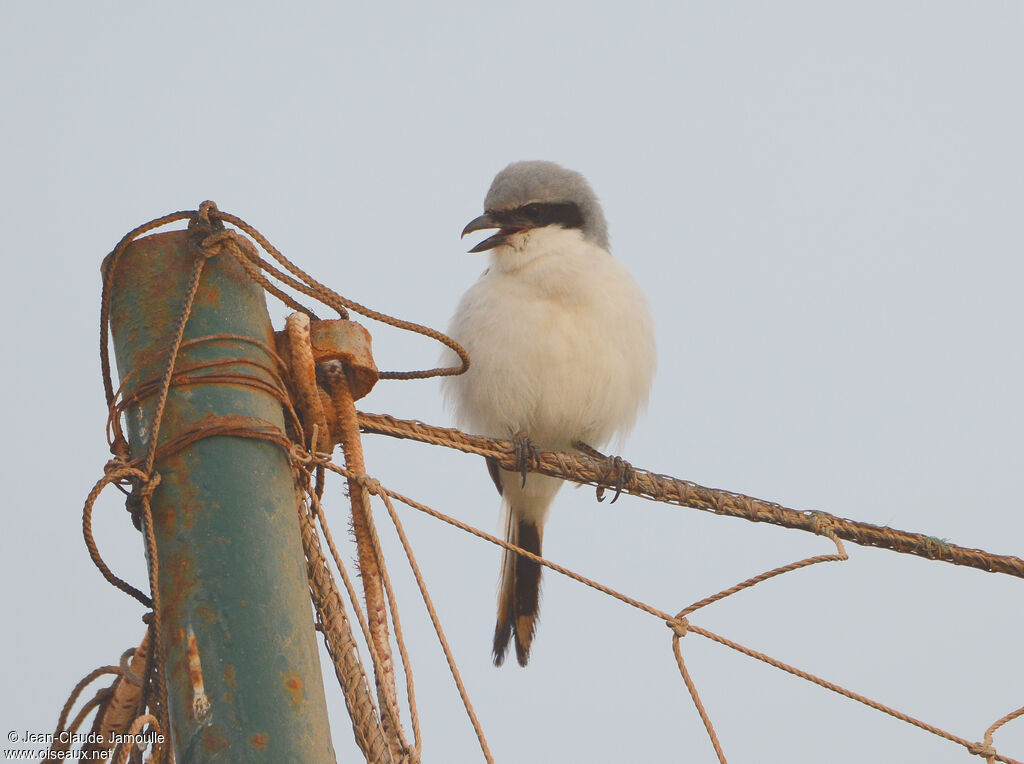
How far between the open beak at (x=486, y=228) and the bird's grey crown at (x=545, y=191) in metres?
0.07

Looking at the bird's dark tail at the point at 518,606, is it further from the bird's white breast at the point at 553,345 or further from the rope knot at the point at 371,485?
the rope knot at the point at 371,485

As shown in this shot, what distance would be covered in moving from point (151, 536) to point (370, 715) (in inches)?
19.3

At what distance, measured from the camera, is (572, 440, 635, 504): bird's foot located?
3139 mm

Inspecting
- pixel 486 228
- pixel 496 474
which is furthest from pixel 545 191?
pixel 496 474

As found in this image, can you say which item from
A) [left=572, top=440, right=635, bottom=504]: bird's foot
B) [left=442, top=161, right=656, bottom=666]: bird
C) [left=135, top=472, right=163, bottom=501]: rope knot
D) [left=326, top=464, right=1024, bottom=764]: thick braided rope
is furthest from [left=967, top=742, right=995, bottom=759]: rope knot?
[left=135, top=472, right=163, bottom=501]: rope knot

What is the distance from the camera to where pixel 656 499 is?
10.00 feet

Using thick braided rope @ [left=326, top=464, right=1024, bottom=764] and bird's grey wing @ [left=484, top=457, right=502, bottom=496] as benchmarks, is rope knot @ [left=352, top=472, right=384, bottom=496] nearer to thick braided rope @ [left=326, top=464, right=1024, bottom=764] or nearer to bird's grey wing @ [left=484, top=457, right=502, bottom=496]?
thick braided rope @ [left=326, top=464, right=1024, bottom=764]

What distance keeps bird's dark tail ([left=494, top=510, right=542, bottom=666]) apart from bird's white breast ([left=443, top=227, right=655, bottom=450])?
562 mm

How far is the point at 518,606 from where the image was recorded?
4.43 metres

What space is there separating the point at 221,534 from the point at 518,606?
2.81 m

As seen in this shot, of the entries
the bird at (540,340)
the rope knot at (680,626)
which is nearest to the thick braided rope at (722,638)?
the rope knot at (680,626)

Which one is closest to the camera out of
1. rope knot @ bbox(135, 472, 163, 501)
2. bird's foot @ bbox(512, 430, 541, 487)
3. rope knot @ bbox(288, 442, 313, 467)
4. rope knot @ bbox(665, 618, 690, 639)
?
rope knot @ bbox(135, 472, 163, 501)

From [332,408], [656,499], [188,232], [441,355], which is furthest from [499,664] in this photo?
[188,232]

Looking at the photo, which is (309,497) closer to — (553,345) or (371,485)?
(371,485)
